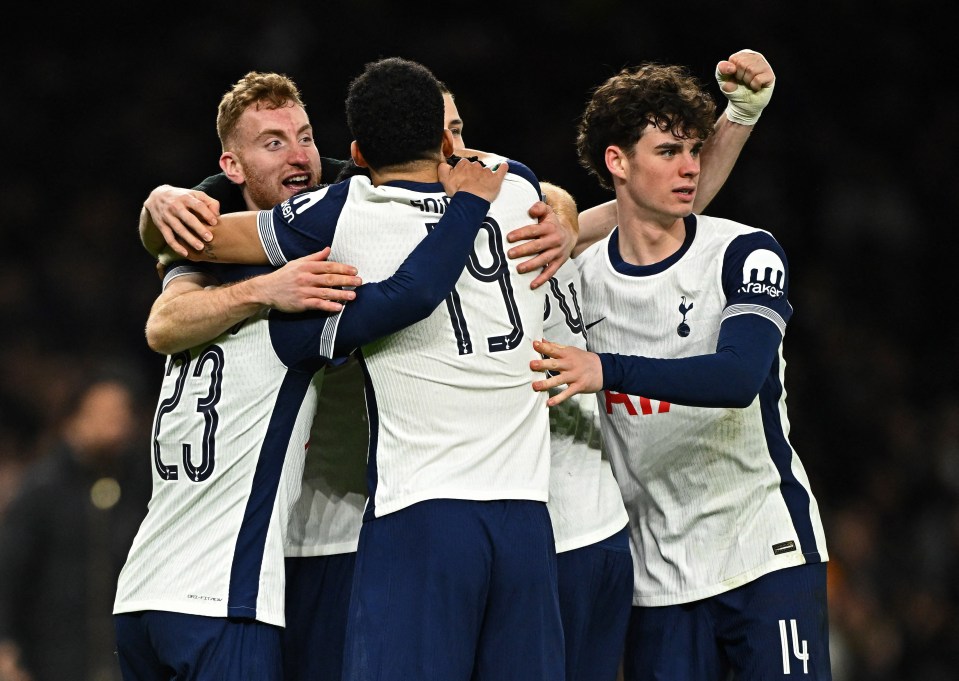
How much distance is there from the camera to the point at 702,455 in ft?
13.2

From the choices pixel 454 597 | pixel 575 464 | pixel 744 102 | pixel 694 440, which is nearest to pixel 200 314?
pixel 454 597

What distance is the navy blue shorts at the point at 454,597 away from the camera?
3.27 m

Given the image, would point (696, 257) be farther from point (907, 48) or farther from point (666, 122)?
point (907, 48)

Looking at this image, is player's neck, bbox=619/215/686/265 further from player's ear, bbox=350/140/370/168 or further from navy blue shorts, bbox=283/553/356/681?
navy blue shorts, bbox=283/553/356/681

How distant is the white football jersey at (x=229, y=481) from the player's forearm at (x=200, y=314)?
0.10m

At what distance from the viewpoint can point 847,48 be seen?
37.1ft

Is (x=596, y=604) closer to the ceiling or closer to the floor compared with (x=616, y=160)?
closer to the floor

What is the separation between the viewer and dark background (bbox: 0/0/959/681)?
9109mm

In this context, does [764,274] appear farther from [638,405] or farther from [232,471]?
[232,471]

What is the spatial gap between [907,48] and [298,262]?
969 centimetres

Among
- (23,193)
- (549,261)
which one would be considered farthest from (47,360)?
(549,261)

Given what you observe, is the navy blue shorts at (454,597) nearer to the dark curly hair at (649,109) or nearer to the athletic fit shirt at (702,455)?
the athletic fit shirt at (702,455)

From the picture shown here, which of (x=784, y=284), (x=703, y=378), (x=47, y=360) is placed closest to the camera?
(x=703, y=378)

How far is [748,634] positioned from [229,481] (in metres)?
1.75
